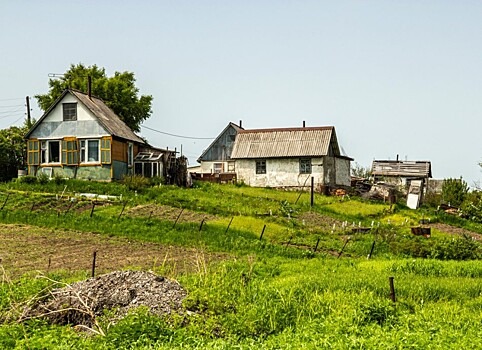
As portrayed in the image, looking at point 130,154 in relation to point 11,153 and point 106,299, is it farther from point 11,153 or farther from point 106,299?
point 106,299

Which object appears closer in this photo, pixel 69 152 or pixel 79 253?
pixel 79 253

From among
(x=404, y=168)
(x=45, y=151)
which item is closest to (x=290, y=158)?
(x=404, y=168)

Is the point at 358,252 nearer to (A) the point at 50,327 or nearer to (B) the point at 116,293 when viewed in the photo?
(B) the point at 116,293

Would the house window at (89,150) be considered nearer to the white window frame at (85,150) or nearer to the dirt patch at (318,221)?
the white window frame at (85,150)

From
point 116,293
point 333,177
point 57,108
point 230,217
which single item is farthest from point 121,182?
point 116,293

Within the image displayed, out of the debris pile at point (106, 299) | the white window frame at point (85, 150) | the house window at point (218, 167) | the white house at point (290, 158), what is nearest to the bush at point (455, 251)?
the debris pile at point (106, 299)

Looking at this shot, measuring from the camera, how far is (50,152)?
3875 cm

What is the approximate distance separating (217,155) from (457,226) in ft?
82.6

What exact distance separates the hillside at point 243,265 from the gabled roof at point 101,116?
15.4ft

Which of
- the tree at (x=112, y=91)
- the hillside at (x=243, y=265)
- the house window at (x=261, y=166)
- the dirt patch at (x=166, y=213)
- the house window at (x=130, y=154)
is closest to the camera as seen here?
the hillside at (x=243, y=265)

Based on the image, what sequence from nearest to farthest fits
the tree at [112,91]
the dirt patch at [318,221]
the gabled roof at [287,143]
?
the dirt patch at [318,221], the gabled roof at [287,143], the tree at [112,91]

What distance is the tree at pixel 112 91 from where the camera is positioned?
171 ft

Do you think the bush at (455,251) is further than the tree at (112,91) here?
No

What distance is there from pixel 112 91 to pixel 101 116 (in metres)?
15.0
